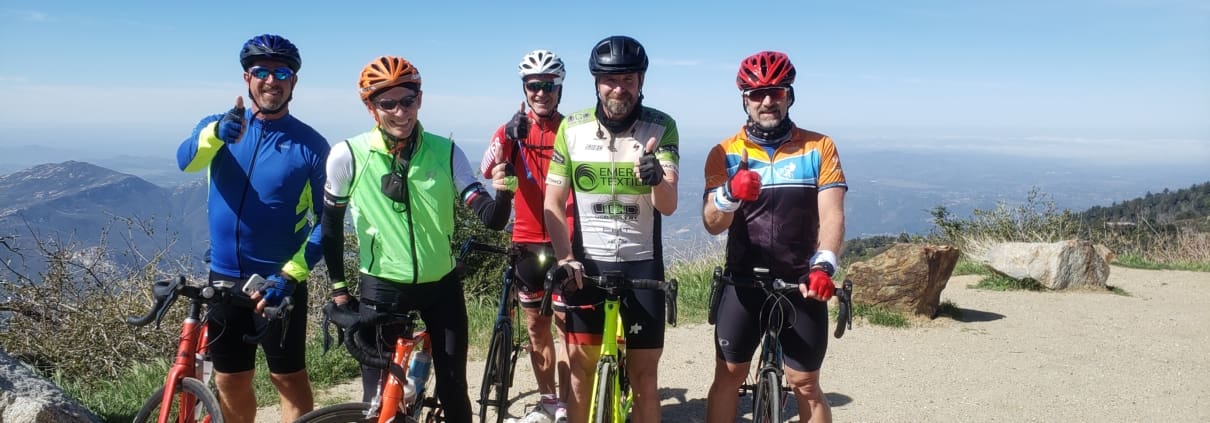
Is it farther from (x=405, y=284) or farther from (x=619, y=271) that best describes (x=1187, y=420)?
(x=405, y=284)

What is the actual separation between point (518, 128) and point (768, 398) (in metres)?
2.09

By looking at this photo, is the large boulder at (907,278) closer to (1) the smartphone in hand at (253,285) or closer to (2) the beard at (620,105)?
(2) the beard at (620,105)

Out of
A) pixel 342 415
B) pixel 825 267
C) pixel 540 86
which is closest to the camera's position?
pixel 342 415

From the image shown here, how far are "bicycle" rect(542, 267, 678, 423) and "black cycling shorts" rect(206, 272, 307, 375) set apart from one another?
1222 mm

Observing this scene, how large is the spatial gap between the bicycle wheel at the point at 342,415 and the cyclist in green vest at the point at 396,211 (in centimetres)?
31

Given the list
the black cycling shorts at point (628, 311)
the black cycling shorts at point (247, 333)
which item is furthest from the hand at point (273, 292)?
the black cycling shorts at point (628, 311)

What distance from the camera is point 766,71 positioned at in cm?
370

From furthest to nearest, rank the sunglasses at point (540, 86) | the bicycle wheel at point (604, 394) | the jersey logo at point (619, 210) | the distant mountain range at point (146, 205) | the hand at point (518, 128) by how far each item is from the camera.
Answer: the distant mountain range at point (146, 205) → the sunglasses at point (540, 86) → the hand at point (518, 128) → the jersey logo at point (619, 210) → the bicycle wheel at point (604, 394)

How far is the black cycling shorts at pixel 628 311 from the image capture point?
147 inches

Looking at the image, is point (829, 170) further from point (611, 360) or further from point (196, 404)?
point (196, 404)

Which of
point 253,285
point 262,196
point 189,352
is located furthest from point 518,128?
point 189,352

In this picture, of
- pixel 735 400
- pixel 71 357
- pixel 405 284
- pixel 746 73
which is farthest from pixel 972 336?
pixel 71 357

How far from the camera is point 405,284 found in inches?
133

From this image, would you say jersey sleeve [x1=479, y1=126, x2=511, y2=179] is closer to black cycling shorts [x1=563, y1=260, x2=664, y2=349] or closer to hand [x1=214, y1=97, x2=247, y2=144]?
black cycling shorts [x1=563, y1=260, x2=664, y2=349]
